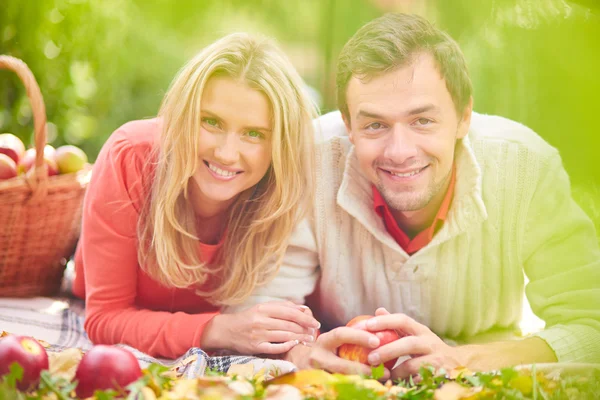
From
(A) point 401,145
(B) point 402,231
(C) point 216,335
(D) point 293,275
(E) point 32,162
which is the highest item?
(A) point 401,145

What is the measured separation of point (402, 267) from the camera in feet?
6.59

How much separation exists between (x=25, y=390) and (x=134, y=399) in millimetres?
240

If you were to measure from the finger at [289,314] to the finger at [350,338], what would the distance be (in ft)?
0.32

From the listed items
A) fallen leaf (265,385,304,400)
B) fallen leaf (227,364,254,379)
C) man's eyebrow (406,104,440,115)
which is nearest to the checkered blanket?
fallen leaf (227,364,254,379)

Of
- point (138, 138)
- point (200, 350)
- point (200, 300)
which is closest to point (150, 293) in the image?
point (200, 300)

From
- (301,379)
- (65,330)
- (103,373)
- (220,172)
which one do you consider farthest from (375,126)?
(65,330)

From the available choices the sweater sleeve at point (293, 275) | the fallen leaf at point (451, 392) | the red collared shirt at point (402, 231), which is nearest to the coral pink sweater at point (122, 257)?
the sweater sleeve at point (293, 275)

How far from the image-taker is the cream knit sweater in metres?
1.93

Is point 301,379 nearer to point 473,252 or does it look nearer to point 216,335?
point 216,335

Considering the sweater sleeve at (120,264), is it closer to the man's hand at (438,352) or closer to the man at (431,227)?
the man at (431,227)

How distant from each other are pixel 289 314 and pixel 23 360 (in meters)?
0.67

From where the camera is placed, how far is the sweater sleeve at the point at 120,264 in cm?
195

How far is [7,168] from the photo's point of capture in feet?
7.80

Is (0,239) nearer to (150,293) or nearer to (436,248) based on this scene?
(150,293)
